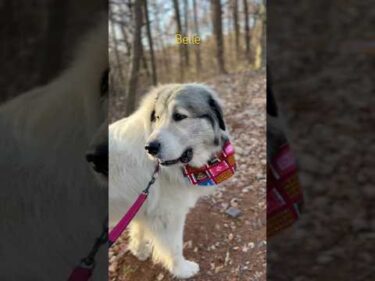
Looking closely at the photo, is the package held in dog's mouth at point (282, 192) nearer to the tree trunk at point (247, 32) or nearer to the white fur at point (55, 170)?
the tree trunk at point (247, 32)

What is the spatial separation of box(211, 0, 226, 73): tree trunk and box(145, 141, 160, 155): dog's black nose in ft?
0.76

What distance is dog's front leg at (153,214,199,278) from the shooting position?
141 centimetres

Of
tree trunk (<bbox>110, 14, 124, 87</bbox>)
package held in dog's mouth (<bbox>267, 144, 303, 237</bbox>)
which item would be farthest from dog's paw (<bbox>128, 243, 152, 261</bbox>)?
tree trunk (<bbox>110, 14, 124, 87</bbox>)

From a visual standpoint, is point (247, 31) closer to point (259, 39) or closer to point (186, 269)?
point (259, 39)

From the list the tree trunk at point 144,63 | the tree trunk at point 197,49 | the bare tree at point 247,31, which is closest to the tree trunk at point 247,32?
the bare tree at point 247,31

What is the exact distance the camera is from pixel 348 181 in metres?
1.53

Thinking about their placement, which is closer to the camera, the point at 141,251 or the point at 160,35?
the point at 160,35

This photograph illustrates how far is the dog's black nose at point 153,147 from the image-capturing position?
4.24ft

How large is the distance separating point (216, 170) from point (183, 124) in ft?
0.49

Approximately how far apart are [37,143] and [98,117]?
0.54 ft

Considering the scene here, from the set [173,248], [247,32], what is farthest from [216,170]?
[247,32]

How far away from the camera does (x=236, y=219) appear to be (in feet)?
4.54

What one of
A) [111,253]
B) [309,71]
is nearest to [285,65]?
[309,71]

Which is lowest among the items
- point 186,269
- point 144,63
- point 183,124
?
point 186,269
